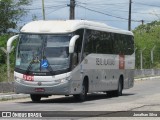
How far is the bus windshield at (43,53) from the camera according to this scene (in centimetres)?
2358

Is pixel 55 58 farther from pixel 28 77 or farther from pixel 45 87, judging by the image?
pixel 28 77

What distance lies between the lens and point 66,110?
2003 centimetres

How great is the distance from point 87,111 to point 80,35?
603cm

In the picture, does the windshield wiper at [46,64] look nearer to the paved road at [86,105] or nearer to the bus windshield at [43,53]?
the bus windshield at [43,53]

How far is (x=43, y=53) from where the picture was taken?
77.7 ft

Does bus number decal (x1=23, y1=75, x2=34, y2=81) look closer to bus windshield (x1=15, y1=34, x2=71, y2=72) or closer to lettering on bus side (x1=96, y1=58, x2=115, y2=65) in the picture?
bus windshield (x1=15, y1=34, x2=71, y2=72)

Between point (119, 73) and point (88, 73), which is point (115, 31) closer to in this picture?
point (119, 73)

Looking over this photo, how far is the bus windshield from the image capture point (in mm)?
23578

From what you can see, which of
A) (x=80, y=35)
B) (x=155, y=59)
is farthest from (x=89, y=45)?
(x=155, y=59)

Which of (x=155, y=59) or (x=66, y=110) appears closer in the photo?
(x=66, y=110)

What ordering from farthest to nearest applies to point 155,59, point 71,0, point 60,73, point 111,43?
point 155,59, point 71,0, point 111,43, point 60,73

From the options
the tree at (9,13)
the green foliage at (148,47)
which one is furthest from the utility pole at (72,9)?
the green foliage at (148,47)

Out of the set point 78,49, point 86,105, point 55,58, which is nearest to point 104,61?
point 78,49

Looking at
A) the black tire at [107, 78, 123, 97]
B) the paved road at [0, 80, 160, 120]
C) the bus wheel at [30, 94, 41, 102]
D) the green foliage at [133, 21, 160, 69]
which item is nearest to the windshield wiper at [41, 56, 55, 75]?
the paved road at [0, 80, 160, 120]
